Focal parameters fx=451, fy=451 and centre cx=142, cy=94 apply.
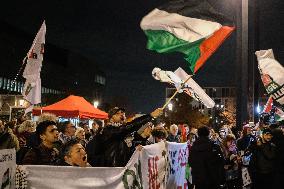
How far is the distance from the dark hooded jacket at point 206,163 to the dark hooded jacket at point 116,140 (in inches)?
103

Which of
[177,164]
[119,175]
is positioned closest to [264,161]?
[177,164]

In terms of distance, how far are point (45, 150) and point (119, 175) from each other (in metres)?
1.10

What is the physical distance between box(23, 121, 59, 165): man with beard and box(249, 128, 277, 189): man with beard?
18.5 feet

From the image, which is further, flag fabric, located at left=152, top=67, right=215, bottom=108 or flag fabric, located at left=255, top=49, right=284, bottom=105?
flag fabric, located at left=255, top=49, right=284, bottom=105

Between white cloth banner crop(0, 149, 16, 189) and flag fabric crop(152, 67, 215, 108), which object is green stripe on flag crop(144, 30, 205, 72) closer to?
flag fabric crop(152, 67, 215, 108)

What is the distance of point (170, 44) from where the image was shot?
944 cm

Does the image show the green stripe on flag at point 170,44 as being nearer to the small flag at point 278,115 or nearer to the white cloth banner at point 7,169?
the white cloth banner at point 7,169

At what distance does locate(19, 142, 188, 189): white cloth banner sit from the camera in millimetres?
5695

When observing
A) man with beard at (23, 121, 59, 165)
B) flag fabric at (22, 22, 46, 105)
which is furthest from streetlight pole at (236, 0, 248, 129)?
man with beard at (23, 121, 59, 165)

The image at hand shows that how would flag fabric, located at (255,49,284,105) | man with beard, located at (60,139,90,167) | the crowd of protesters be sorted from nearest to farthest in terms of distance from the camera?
1. man with beard, located at (60,139,90,167)
2. the crowd of protesters
3. flag fabric, located at (255,49,284,105)

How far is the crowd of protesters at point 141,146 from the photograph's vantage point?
630cm

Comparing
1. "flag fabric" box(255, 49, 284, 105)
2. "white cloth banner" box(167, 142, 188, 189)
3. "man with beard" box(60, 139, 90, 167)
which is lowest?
"white cloth banner" box(167, 142, 188, 189)

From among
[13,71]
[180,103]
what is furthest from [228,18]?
[180,103]

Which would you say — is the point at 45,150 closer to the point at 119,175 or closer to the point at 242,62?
the point at 119,175
